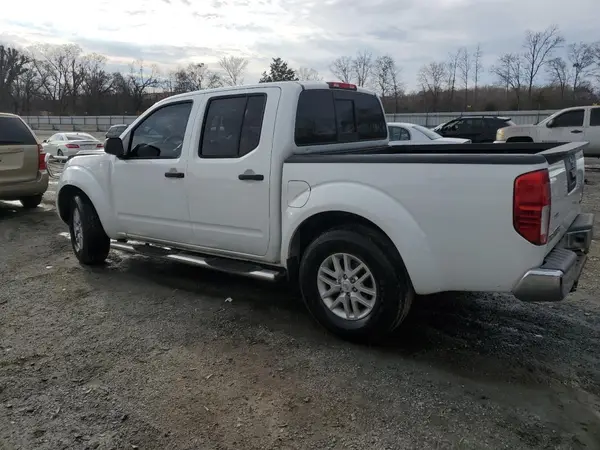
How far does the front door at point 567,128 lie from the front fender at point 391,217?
14577 mm

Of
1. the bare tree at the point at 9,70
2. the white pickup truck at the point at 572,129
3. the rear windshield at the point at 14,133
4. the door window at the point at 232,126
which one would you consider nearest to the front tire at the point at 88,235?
the door window at the point at 232,126

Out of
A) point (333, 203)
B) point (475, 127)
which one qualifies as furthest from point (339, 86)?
point (475, 127)

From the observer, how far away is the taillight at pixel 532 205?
9.94 feet

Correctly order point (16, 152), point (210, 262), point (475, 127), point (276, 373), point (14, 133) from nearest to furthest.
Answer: point (276, 373) → point (210, 262) → point (16, 152) → point (14, 133) → point (475, 127)

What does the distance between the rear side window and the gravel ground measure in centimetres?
1264

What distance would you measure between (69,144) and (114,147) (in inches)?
727

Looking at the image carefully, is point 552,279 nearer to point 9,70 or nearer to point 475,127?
point 475,127

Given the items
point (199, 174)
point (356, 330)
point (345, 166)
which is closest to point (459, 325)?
point (356, 330)

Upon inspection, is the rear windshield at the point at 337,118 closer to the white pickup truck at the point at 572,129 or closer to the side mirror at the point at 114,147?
the side mirror at the point at 114,147

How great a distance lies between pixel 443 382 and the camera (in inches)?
131

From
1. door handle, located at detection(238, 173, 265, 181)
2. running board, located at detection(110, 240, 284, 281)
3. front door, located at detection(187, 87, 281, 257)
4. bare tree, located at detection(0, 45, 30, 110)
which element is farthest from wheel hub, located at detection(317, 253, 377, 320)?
bare tree, located at detection(0, 45, 30, 110)

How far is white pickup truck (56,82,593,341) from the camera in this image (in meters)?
3.18

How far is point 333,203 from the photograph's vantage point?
3785 millimetres

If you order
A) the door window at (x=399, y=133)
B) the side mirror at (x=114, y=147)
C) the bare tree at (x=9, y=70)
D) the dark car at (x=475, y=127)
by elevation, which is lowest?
the side mirror at (x=114, y=147)
